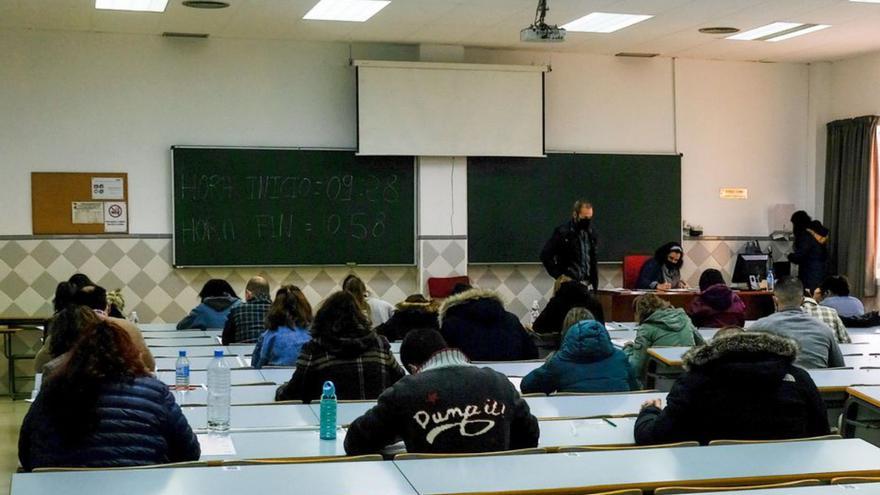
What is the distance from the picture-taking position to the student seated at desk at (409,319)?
25.3ft

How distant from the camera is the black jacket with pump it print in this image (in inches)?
152

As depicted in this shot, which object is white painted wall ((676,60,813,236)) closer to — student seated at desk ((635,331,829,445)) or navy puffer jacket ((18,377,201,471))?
student seated at desk ((635,331,829,445))

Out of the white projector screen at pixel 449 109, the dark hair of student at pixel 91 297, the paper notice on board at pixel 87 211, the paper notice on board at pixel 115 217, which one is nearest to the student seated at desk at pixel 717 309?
the white projector screen at pixel 449 109

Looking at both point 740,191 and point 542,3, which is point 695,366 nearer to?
point 542,3

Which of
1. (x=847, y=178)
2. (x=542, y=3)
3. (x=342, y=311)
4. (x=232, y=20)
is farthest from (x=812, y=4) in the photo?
(x=342, y=311)

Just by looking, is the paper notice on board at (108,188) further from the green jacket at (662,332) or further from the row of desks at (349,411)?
the row of desks at (349,411)

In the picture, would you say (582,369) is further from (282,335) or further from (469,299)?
(282,335)

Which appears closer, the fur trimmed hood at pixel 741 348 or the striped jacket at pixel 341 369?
the fur trimmed hood at pixel 741 348

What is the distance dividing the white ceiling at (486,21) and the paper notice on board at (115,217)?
1647mm

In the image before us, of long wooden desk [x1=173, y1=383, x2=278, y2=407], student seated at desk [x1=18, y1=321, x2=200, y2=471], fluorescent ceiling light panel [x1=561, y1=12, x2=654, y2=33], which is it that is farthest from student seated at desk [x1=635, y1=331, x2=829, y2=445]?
fluorescent ceiling light panel [x1=561, y1=12, x2=654, y2=33]

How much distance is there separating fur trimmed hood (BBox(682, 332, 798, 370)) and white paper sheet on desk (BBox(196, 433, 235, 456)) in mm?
1732

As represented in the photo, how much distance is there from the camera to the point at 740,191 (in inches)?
504

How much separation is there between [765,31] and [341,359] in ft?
23.9

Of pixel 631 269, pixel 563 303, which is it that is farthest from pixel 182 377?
pixel 631 269
